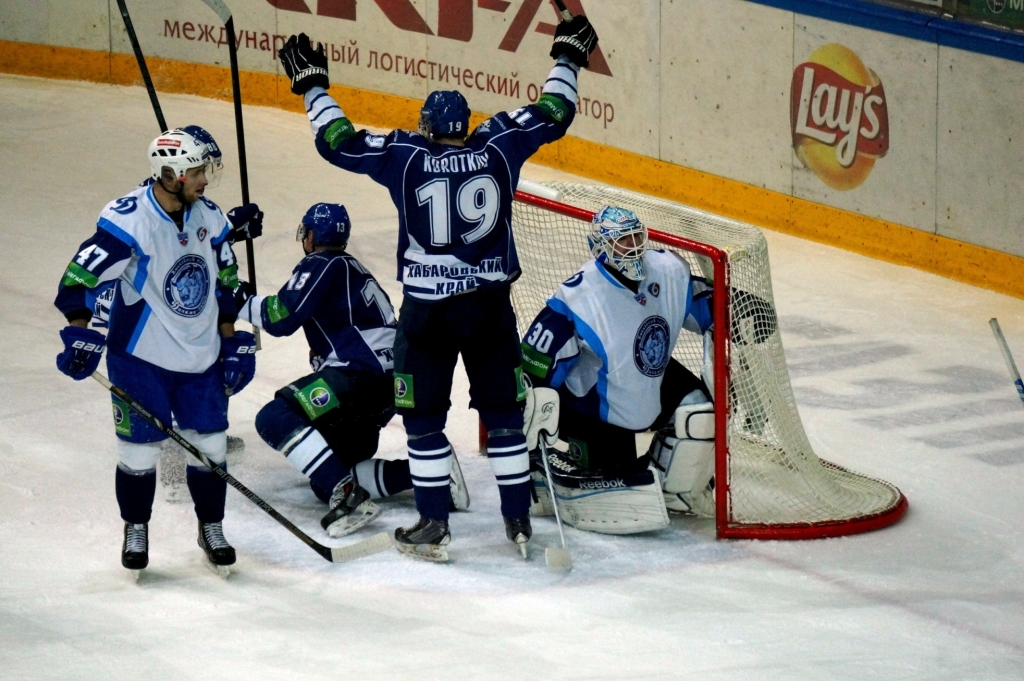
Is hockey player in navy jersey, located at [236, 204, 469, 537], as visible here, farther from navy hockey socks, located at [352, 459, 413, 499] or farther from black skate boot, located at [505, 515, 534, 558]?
black skate boot, located at [505, 515, 534, 558]

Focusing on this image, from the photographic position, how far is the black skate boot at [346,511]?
477 cm

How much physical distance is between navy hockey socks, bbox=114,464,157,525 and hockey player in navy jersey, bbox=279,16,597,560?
74 centimetres

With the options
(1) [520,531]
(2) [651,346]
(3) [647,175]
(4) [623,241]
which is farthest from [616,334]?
(3) [647,175]

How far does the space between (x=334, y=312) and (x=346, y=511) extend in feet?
2.00

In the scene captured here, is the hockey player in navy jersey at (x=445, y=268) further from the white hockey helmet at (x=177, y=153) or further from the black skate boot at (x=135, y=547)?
the black skate boot at (x=135, y=547)

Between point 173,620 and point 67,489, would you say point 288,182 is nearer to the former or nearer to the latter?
point 67,489

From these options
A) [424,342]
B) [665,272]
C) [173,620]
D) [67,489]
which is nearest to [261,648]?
[173,620]

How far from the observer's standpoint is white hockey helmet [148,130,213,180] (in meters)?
4.24

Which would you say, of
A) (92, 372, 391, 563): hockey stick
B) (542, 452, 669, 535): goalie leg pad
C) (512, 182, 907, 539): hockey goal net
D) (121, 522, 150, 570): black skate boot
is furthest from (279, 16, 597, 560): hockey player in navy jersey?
(121, 522, 150, 570): black skate boot

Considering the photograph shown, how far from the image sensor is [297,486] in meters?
5.21

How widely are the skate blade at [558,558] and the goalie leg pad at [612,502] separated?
0.28 meters

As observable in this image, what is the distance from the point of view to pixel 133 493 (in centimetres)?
440

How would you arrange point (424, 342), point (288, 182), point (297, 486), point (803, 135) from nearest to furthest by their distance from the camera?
point (424, 342), point (297, 486), point (803, 135), point (288, 182)

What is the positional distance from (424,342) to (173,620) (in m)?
1.04
